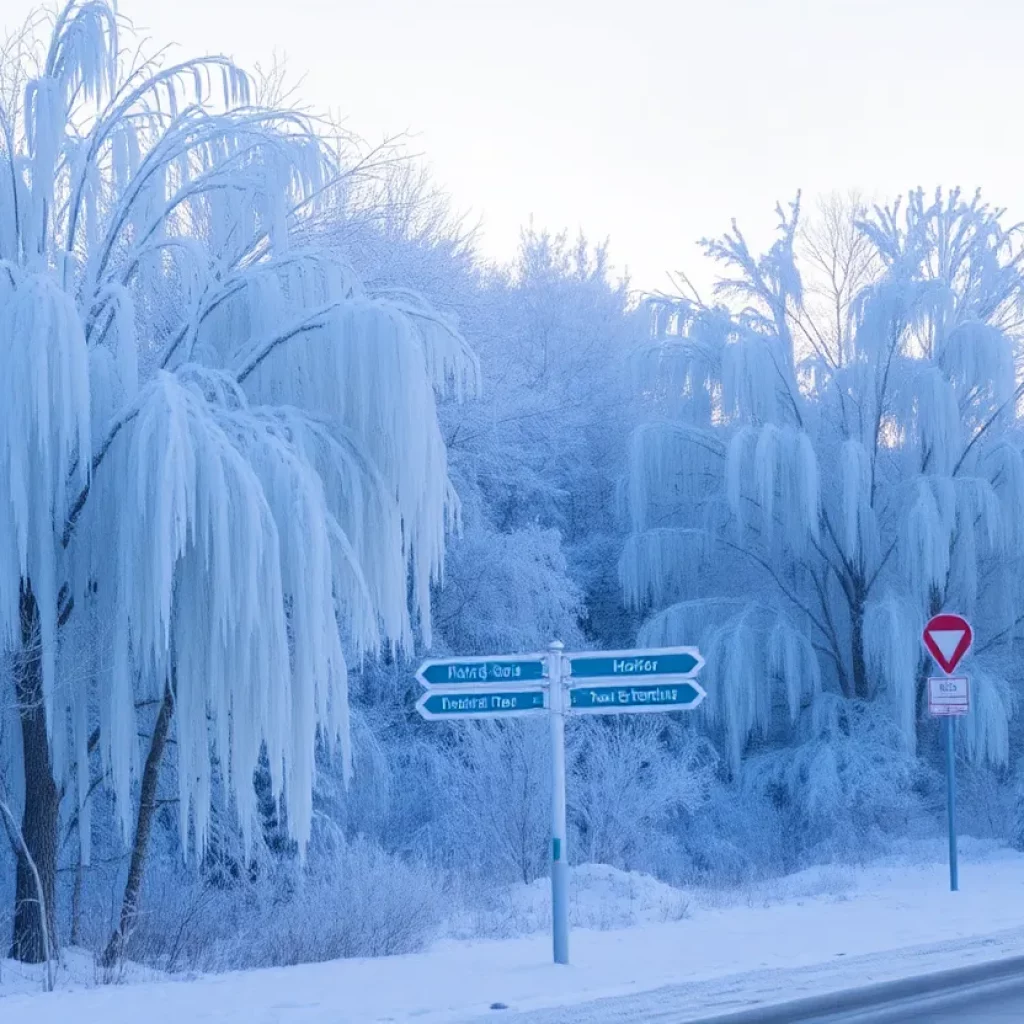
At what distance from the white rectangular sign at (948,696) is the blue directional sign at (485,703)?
638cm

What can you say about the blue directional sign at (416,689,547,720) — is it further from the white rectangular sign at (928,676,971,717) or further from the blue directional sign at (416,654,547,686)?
the white rectangular sign at (928,676,971,717)

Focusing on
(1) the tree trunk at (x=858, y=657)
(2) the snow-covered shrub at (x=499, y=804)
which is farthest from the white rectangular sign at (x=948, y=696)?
(1) the tree trunk at (x=858, y=657)

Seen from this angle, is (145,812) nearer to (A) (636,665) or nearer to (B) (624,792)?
(A) (636,665)

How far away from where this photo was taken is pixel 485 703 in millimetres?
10484

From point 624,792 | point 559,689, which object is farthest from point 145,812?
point 624,792

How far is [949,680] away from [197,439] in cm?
860

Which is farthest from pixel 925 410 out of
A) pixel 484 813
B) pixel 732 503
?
pixel 484 813

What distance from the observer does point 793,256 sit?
2631cm

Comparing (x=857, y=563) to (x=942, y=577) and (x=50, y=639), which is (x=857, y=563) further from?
(x=50, y=639)

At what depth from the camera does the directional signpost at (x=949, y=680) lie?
1530cm

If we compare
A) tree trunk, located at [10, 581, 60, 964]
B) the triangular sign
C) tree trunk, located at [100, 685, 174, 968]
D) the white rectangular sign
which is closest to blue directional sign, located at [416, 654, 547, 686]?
tree trunk, located at [100, 685, 174, 968]

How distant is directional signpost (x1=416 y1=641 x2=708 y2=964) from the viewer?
10.2 m

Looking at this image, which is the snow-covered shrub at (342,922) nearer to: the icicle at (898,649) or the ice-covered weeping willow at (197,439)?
the ice-covered weeping willow at (197,439)

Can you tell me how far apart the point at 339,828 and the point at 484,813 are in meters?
2.48
